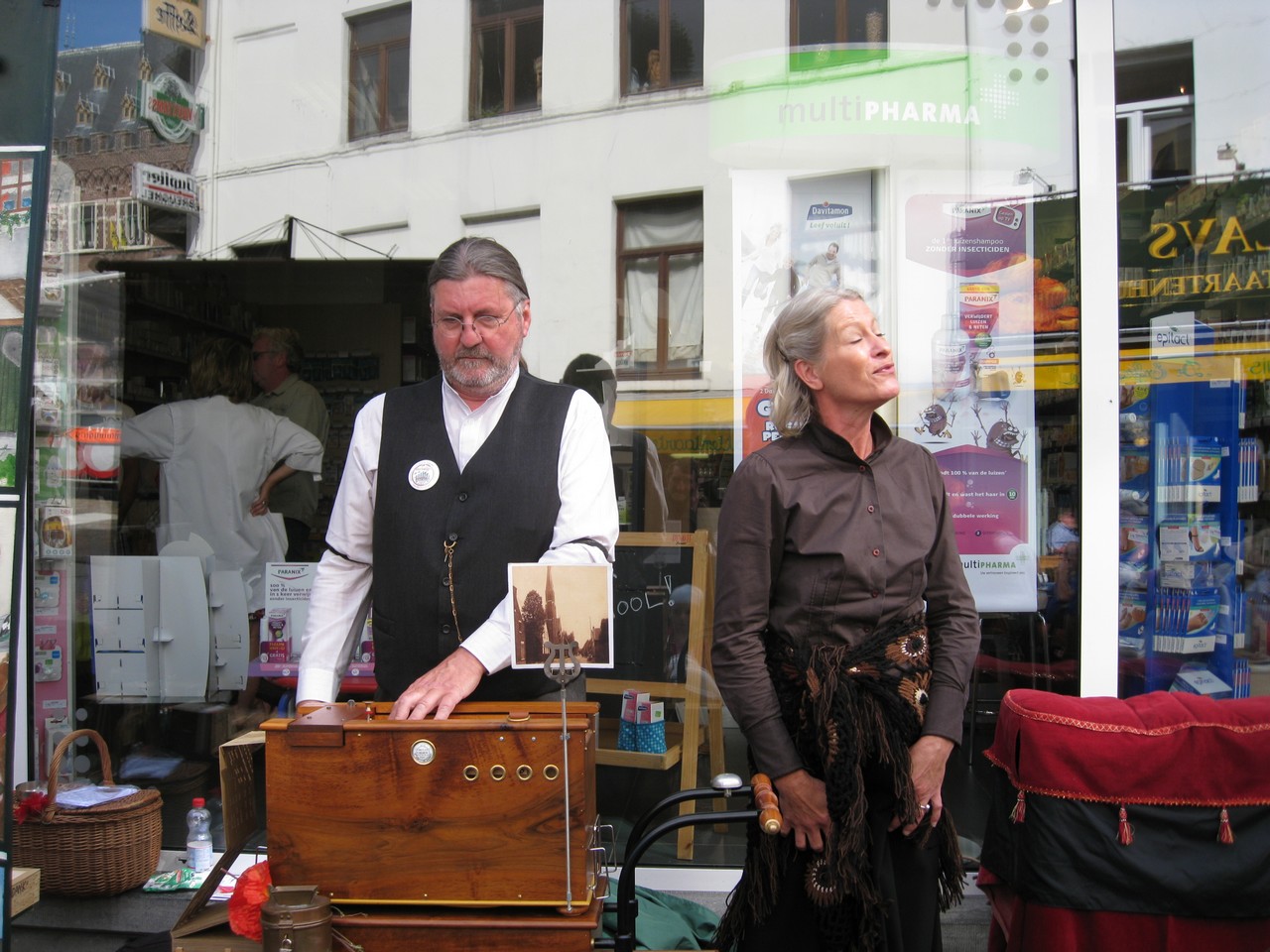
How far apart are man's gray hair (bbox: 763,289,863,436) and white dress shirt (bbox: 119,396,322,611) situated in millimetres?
2731

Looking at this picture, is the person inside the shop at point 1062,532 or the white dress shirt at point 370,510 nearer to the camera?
the white dress shirt at point 370,510

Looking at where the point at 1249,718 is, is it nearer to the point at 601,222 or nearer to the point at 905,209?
the point at 905,209

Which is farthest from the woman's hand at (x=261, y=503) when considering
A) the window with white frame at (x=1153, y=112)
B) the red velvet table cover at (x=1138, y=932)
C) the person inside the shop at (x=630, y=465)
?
the window with white frame at (x=1153, y=112)

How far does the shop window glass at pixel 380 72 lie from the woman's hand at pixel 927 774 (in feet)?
10.2

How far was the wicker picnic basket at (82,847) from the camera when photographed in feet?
9.61

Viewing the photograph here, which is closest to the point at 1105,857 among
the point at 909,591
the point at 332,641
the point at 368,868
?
the point at 909,591

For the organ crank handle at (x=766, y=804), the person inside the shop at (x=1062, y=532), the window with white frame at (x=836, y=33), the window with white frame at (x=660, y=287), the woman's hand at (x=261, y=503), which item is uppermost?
the window with white frame at (x=836, y=33)

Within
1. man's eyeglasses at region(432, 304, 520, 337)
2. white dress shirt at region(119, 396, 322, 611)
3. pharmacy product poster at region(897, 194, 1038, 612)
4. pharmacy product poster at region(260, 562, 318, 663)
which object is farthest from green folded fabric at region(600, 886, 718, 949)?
white dress shirt at region(119, 396, 322, 611)

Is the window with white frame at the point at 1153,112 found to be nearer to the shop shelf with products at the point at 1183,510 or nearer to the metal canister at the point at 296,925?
the shop shelf with products at the point at 1183,510

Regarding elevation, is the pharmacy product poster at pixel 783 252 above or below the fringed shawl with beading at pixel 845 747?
above

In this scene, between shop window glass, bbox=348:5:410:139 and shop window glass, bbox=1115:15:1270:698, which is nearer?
shop window glass, bbox=1115:15:1270:698

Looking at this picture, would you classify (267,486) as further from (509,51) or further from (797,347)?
(797,347)

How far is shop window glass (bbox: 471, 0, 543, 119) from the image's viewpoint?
3742 millimetres

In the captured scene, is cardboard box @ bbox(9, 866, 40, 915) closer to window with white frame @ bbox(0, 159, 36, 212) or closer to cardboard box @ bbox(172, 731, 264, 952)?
cardboard box @ bbox(172, 731, 264, 952)
